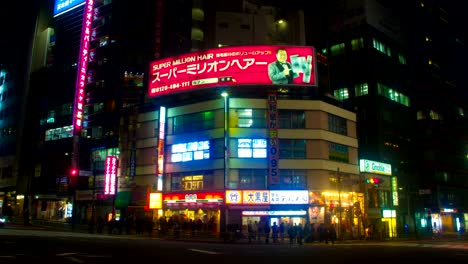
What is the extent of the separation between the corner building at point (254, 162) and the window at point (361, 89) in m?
15.5

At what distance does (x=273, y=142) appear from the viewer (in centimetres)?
3838

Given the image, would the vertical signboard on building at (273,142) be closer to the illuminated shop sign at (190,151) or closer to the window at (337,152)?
the illuminated shop sign at (190,151)

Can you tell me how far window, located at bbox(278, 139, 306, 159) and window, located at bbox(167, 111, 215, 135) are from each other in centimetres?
721

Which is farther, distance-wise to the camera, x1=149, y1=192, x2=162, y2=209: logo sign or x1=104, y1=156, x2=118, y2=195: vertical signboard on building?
x1=104, y1=156, x2=118, y2=195: vertical signboard on building

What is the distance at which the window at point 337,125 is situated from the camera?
140ft

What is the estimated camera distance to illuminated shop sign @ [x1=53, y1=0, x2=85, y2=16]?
70.2m

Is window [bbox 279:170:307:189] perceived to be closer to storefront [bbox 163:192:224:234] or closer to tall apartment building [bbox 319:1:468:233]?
storefront [bbox 163:192:224:234]

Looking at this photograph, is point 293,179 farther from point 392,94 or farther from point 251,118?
point 392,94

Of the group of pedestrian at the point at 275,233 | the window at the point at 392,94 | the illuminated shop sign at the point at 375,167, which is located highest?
the window at the point at 392,94

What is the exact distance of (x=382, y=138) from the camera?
55406 mm

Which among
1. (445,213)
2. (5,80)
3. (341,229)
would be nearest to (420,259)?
(341,229)

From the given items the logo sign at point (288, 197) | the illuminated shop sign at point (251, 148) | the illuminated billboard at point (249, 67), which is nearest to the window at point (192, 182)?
the illuminated shop sign at point (251, 148)

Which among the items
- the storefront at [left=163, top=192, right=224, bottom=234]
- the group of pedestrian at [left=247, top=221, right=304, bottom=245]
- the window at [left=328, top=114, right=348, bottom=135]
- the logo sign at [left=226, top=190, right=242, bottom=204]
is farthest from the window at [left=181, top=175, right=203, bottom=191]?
the window at [left=328, top=114, right=348, bottom=135]

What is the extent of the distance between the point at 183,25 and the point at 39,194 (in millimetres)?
34234
